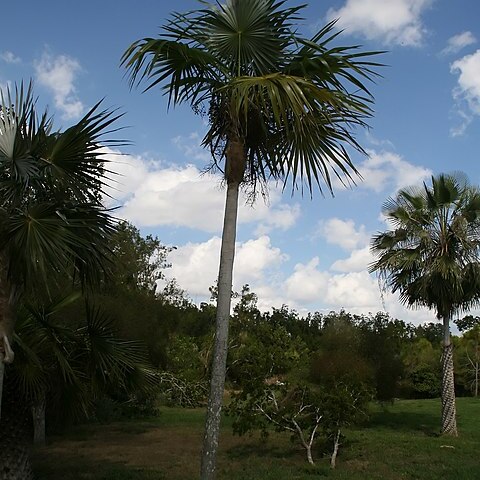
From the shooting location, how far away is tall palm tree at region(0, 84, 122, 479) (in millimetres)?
5824

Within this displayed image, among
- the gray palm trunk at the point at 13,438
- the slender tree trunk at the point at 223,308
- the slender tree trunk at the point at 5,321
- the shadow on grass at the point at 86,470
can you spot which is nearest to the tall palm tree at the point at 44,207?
the slender tree trunk at the point at 5,321

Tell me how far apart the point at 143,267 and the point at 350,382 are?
25334mm

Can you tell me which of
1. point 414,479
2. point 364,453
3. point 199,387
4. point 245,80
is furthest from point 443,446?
point 245,80

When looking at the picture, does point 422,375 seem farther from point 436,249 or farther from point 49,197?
point 49,197

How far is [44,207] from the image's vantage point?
606 centimetres

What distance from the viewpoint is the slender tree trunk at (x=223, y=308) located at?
567 centimetres

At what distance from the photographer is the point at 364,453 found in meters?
15.3

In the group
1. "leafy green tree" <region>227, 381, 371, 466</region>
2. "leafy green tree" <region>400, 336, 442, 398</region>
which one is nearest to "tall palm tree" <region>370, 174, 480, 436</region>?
"leafy green tree" <region>227, 381, 371, 466</region>

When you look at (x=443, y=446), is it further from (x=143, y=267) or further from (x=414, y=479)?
(x=143, y=267)

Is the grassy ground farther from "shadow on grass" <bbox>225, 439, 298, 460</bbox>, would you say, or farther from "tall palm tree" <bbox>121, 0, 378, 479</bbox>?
"tall palm tree" <bbox>121, 0, 378, 479</bbox>

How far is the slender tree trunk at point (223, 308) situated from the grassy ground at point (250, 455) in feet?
22.7

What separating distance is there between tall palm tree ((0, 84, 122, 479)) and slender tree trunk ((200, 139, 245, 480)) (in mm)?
1457

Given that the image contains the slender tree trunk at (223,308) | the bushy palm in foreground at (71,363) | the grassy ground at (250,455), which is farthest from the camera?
the grassy ground at (250,455)

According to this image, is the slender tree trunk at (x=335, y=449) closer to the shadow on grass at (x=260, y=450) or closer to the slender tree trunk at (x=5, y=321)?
the shadow on grass at (x=260, y=450)
